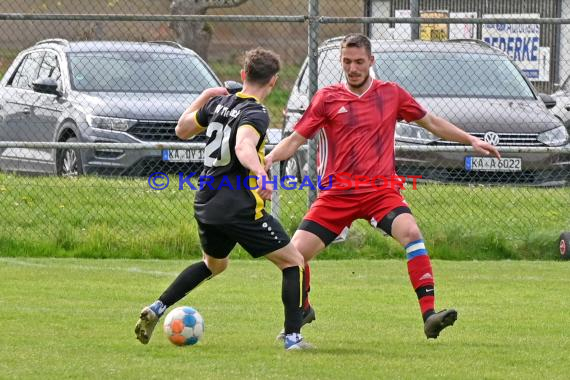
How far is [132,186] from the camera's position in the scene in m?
13.0

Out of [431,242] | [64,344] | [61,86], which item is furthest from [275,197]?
[64,344]

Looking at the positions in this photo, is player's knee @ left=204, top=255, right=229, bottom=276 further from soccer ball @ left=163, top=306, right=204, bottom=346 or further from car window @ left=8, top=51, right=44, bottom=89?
car window @ left=8, top=51, right=44, bottom=89

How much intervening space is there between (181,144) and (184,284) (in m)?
4.18

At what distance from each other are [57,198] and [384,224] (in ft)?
18.6

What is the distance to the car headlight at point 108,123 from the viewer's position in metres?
13.5

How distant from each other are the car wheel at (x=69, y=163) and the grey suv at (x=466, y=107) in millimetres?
2162

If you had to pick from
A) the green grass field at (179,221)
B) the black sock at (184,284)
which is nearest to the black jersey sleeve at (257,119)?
the black sock at (184,284)

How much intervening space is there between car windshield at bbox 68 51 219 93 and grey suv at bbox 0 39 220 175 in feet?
0.03

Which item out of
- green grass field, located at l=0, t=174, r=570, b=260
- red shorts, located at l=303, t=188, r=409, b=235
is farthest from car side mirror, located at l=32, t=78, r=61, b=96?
red shorts, located at l=303, t=188, r=409, b=235

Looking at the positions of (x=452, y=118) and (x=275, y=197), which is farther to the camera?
(x=452, y=118)

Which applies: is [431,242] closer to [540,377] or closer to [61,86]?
[61,86]

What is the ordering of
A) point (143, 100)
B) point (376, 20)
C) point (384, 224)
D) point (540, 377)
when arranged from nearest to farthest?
1. point (540, 377)
2. point (384, 224)
3. point (376, 20)
4. point (143, 100)

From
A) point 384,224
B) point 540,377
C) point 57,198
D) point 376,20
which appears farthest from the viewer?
point 57,198

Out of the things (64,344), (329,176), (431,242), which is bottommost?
(431,242)
